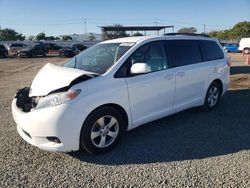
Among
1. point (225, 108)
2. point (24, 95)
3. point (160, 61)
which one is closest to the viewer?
point (24, 95)

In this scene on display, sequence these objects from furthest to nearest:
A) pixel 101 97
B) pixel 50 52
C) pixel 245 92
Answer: pixel 50 52, pixel 245 92, pixel 101 97

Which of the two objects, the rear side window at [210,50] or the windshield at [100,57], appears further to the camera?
the rear side window at [210,50]

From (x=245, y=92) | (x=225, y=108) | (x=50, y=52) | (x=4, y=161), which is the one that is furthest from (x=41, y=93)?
(x=50, y=52)

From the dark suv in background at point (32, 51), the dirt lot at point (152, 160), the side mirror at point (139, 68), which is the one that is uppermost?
the dark suv in background at point (32, 51)

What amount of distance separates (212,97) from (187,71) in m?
1.39

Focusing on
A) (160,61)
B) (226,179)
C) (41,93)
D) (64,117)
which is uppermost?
(160,61)

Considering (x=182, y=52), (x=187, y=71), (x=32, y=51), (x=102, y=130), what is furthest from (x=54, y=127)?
(x=32, y=51)

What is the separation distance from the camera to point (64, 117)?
3.81 meters

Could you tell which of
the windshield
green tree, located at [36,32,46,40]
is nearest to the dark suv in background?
the windshield

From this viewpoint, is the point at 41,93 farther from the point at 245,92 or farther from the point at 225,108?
the point at 245,92

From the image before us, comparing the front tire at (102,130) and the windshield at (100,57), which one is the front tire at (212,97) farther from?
the front tire at (102,130)

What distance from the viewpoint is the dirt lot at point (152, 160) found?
3.53 meters

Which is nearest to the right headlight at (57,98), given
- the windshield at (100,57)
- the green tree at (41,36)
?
the windshield at (100,57)

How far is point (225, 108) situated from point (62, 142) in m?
4.29
